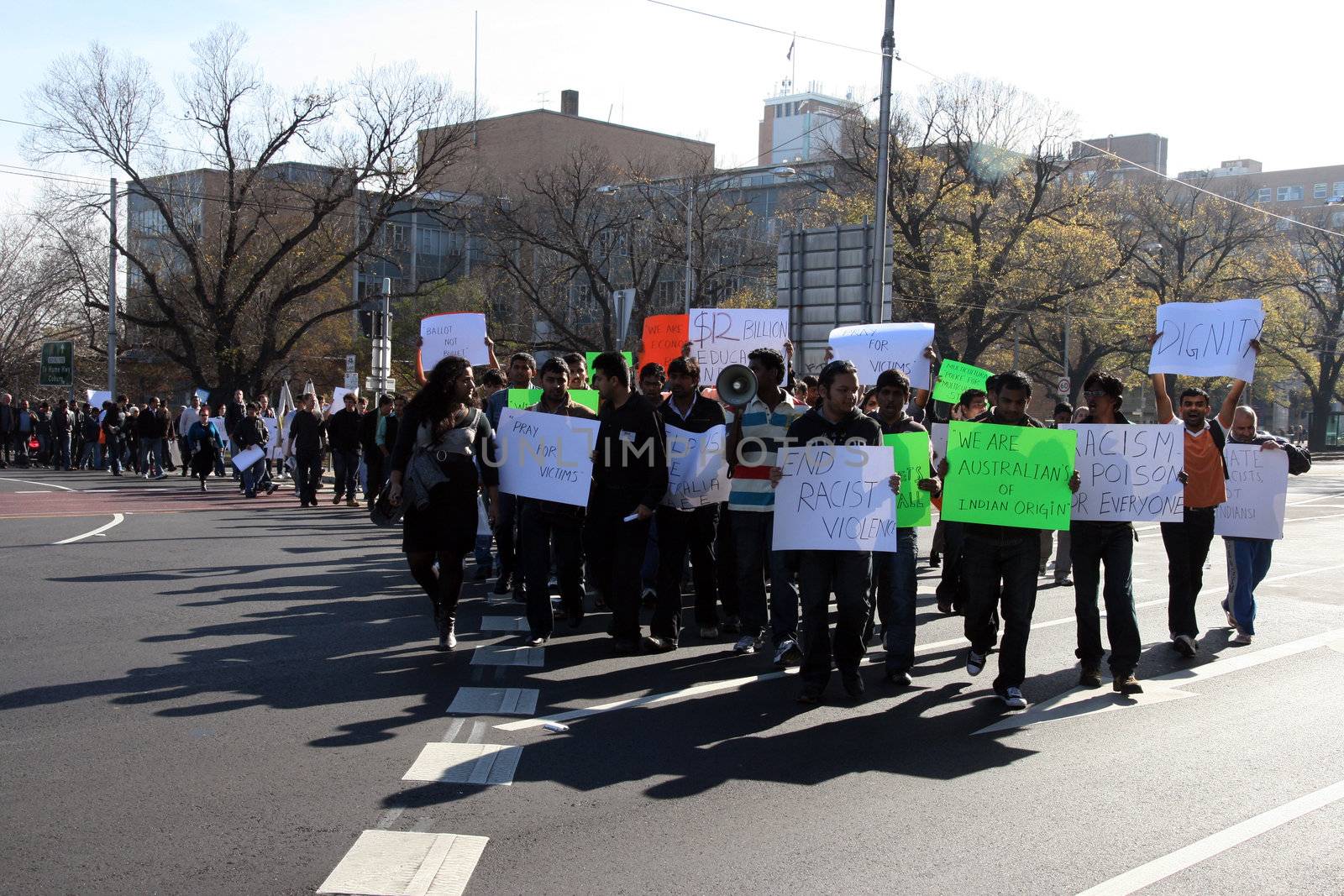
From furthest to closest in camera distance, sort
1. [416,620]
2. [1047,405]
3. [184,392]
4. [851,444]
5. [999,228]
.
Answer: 1. [1047,405]
2. [184,392]
3. [999,228]
4. [416,620]
5. [851,444]

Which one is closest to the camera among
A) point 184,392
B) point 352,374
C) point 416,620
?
point 416,620

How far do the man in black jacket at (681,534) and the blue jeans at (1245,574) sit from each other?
12.6ft

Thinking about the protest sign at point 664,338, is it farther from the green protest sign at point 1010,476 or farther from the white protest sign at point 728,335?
the green protest sign at point 1010,476

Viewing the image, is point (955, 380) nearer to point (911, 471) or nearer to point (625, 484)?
point (911, 471)

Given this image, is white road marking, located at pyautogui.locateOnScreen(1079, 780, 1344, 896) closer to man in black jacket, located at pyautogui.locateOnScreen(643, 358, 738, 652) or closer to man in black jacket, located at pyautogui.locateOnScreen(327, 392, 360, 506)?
man in black jacket, located at pyautogui.locateOnScreen(643, 358, 738, 652)

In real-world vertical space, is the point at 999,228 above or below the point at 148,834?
above

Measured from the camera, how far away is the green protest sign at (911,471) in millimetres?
7777

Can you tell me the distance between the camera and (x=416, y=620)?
9.66 m

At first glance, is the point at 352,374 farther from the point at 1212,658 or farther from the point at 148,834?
the point at 148,834

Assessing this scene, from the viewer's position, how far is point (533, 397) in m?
11.4

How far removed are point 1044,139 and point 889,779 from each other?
4327cm

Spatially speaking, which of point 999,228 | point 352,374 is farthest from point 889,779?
point 999,228

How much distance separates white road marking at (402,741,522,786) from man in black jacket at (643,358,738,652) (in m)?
2.69

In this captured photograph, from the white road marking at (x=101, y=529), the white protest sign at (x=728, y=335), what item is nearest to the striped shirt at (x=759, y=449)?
the white protest sign at (x=728, y=335)
